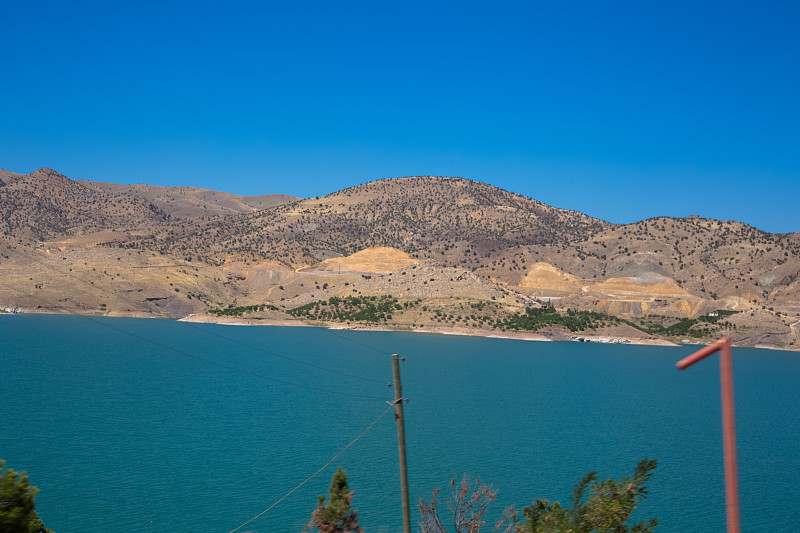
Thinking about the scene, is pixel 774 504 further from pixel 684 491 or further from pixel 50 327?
pixel 50 327

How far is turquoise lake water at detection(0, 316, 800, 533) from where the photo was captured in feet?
93.0

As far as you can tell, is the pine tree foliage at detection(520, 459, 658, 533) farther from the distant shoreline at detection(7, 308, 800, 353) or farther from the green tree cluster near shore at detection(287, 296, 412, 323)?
the green tree cluster near shore at detection(287, 296, 412, 323)

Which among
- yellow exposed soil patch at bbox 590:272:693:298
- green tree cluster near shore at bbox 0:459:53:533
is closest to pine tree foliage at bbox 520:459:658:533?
green tree cluster near shore at bbox 0:459:53:533

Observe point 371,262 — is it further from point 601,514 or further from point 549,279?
point 601,514

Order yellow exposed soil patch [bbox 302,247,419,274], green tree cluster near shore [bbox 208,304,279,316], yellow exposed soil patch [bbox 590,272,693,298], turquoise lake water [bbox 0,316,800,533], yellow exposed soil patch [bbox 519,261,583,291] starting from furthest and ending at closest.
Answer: yellow exposed soil patch [bbox 302,247,419,274] < yellow exposed soil patch [bbox 519,261,583,291] < yellow exposed soil patch [bbox 590,272,693,298] < green tree cluster near shore [bbox 208,304,279,316] < turquoise lake water [bbox 0,316,800,533]

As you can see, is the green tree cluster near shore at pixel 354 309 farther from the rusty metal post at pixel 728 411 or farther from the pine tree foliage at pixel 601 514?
the rusty metal post at pixel 728 411

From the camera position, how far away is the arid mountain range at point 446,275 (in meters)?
122

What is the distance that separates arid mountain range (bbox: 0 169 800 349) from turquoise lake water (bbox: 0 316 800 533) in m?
40.7

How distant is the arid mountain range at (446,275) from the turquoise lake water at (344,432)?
4071 cm

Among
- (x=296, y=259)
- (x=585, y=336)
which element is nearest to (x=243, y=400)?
(x=585, y=336)

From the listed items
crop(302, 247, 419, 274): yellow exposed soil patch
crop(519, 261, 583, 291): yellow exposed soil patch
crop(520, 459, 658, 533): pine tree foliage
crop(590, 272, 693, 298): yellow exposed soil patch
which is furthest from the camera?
crop(302, 247, 419, 274): yellow exposed soil patch

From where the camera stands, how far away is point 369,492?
29.5 m

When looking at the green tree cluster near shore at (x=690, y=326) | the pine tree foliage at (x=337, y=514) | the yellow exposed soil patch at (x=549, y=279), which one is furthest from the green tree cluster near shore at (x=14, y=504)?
the yellow exposed soil patch at (x=549, y=279)

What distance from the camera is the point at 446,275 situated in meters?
136
